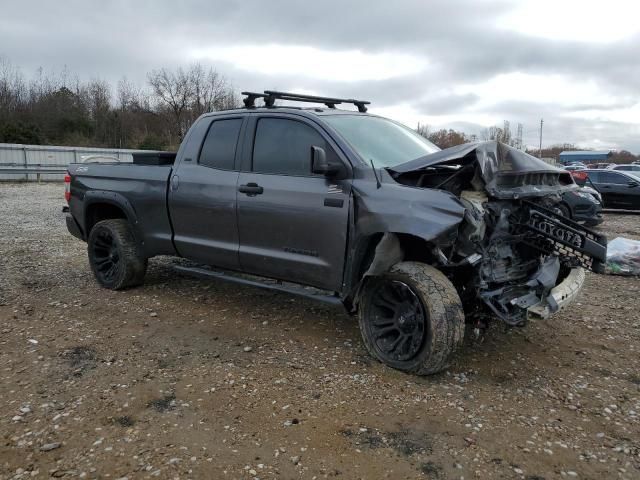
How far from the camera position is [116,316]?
5.20 meters

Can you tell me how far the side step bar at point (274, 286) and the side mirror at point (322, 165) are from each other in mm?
971

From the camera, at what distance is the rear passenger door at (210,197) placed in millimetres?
4867

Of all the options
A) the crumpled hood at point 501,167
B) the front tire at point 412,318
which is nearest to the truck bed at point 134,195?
the front tire at point 412,318

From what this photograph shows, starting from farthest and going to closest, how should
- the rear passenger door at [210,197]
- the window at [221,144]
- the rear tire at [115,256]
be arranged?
the rear tire at [115,256]
the window at [221,144]
the rear passenger door at [210,197]

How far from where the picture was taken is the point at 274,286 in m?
4.61

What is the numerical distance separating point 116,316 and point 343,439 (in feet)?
9.88

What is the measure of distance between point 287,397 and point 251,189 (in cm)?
186

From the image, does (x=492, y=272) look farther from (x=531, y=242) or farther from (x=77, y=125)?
(x=77, y=125)

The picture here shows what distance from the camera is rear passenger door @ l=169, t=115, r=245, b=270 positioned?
192 inches

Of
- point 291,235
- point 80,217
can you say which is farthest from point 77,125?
point 291,235

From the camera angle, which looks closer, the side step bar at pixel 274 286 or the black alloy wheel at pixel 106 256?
the side step bar at pixel 274 286

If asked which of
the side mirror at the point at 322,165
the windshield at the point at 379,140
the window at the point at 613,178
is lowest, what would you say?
the window at the point at 613,178

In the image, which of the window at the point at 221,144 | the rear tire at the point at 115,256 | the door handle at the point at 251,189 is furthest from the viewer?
the rear tire at the point at 115,256

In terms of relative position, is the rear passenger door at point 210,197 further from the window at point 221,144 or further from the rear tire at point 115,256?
the rear tire at point 115,256
